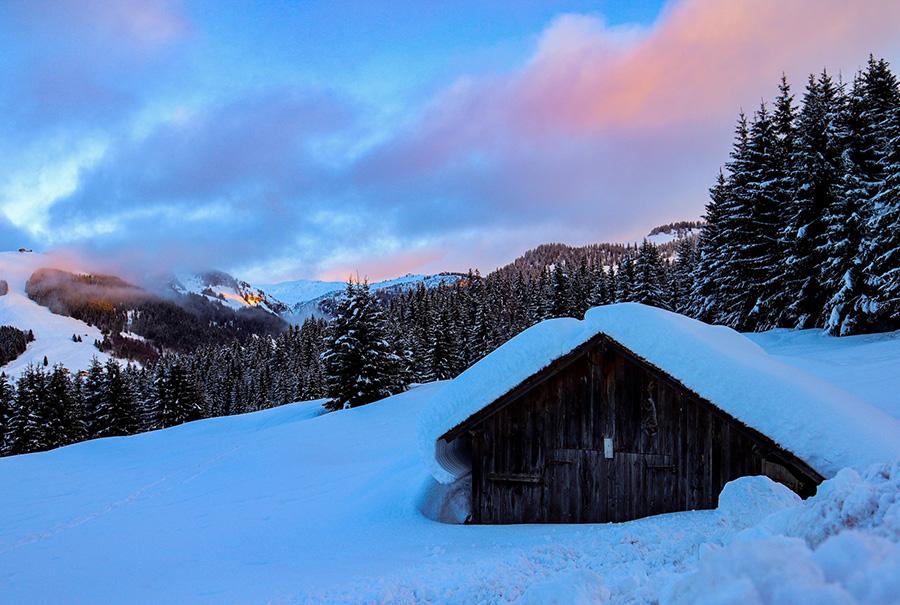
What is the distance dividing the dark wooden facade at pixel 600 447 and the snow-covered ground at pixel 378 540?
730mm

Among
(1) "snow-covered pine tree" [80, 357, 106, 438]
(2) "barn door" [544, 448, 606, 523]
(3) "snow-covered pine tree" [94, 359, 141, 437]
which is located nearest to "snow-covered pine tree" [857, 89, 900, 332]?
(2) "barn door" [544, 448, 606, 523]

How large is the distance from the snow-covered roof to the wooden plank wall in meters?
0.51

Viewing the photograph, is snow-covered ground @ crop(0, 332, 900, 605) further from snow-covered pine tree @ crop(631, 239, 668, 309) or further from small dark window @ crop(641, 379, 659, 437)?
snow-covered pine tree @ crop(631, 239, 668, 309)

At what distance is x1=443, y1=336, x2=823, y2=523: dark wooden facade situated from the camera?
379 inches

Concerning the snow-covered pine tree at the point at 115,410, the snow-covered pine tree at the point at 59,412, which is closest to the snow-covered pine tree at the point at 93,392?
the snow-covered pine tree at the point at 115,410

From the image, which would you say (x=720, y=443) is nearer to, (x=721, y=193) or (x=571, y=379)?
(x=571, y=379)

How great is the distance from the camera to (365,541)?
981 centimetres

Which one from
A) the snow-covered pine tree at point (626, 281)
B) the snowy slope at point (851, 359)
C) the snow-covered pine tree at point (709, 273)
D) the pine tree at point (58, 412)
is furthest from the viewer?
the snow-covered pine tree at point (626, 281)

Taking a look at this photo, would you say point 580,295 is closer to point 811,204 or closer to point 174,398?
point 811,204

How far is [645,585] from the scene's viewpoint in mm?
3789

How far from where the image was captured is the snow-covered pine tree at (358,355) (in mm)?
34656

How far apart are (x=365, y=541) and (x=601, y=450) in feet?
17.0

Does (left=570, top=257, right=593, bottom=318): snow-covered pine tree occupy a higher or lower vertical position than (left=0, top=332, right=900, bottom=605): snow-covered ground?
higher

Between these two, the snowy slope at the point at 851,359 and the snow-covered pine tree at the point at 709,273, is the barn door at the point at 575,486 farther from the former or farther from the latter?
the snow-covered pine tree at the point at 709,273
